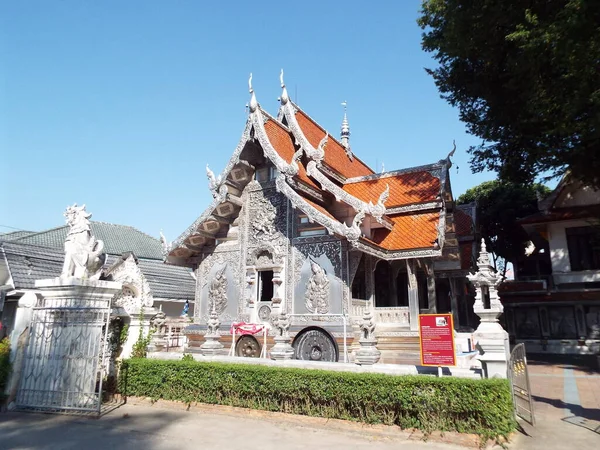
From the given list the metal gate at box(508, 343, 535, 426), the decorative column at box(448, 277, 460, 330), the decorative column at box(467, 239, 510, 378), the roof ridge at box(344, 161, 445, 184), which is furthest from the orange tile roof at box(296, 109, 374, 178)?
the metal gate at box(508, 343, 535, 426)

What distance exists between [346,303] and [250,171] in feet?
18.2

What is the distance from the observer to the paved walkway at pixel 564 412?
6391mm

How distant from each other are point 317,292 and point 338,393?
4832 mm

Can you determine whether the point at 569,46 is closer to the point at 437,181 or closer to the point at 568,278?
the point at 437,181

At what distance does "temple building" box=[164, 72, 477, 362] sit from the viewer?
11.8 meters

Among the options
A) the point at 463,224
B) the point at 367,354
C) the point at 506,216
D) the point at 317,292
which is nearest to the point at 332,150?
the point at 317,292

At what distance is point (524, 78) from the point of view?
12.6m

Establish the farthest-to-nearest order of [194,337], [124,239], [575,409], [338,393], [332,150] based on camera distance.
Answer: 1. [124,239]
2. [332,150]
3. [194,337]
4. [575,409]
5. [338,393]

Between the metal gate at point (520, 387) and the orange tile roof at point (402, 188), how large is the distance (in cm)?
678

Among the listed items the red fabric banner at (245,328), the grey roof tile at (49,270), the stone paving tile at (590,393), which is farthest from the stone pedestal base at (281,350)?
Result: the grey roof tile at (49,270)

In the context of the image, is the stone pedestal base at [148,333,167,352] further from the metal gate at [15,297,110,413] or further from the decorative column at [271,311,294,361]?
the decorative column at [271,311,294,361]

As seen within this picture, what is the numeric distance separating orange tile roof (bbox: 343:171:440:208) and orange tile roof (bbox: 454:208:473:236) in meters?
6.67

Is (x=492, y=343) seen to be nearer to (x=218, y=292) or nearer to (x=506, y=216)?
(x=218, y=292)

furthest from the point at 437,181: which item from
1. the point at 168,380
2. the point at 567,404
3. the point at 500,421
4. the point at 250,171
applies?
the point at 168,380
